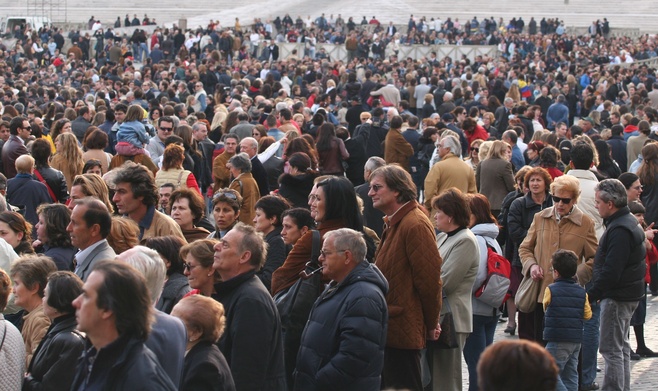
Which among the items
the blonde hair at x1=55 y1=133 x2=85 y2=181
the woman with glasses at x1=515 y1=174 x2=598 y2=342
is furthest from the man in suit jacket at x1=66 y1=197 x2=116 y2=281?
the blonde hair at x1=55 y1=133 x2=85 y2=181

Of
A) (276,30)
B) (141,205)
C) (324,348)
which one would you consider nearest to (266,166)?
(141,205)

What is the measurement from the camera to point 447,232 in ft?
23.4

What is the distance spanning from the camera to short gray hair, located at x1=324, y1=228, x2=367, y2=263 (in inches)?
226

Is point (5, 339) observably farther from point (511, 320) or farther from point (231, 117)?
point (231, 117)

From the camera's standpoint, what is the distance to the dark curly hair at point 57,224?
6984mm

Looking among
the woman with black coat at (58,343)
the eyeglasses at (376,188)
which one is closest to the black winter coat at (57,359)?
the woman with black coat at (58,343)

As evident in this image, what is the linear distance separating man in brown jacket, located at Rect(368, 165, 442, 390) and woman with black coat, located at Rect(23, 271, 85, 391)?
1.93m

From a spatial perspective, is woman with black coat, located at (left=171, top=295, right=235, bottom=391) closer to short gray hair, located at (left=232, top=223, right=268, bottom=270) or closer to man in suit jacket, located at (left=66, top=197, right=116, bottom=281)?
short gray hair, located at (left=232, top=223, right=268, bottom=270)

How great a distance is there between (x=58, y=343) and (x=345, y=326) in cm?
140

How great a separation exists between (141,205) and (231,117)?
23.2 feet

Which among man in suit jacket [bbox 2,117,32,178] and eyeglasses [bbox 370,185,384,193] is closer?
eyeglasses [bbox 370,185,384,193]

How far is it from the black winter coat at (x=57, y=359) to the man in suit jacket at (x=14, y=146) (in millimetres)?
6873

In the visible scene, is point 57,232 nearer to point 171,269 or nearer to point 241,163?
point 171,269

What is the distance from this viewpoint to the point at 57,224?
6980mm
